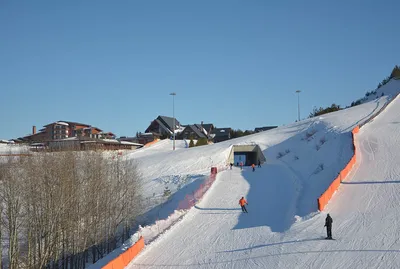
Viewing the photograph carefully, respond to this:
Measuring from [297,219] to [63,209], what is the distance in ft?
46.4

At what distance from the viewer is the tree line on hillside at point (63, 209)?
23.4 m

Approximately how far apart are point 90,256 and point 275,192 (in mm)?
14154

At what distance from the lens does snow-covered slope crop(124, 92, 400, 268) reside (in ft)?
53.0

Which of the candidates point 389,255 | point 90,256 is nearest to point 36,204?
point 90,256

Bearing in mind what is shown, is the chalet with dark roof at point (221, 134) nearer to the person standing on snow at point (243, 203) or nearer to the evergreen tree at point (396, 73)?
the evergreen tree at point (396, 73)

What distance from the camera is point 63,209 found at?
969 inches

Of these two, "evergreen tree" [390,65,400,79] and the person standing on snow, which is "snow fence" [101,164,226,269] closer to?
the person standing on snow

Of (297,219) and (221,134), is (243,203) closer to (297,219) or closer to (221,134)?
(297,219)

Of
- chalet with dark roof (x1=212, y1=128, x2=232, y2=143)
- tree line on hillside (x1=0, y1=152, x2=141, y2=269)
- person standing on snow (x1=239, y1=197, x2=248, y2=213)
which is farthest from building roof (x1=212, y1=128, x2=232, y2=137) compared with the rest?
person standing on snow (x1=239, y1=197, x2=248, y2=213)

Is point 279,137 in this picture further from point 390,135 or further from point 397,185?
point 397,185

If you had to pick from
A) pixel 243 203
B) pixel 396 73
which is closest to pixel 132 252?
pixel 243 203

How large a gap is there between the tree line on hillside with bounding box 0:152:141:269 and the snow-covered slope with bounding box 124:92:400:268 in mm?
6955

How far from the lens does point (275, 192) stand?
28.9 metres

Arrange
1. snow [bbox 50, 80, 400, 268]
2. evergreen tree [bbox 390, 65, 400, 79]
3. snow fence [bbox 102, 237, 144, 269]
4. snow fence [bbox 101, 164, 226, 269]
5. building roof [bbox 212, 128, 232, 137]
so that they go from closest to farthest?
1. snow fence [bbox 102, 237, 144, 269]
2. snow fence [bbox 101, 164, 226, 269]
3. snow [bbox 50, 80, 400, 268]
4. evergreen tree [bbox 390, 65, 400, 79]
5. building roof [bbox 212, 128, 232, 137]
